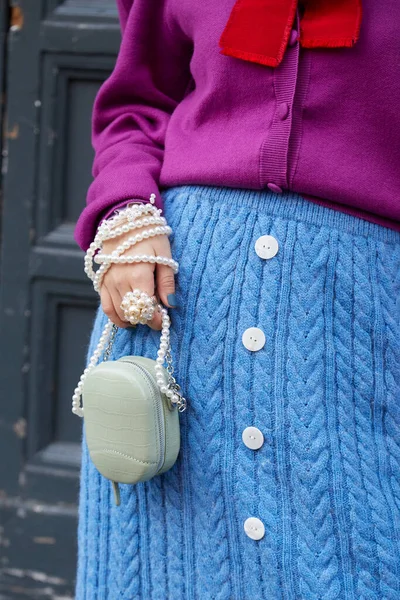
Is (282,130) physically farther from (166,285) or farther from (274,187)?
(166,285)

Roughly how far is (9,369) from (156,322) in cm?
94

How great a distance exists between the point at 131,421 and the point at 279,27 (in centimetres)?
55

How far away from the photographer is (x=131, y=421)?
895 mm

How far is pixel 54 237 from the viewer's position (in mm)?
1756

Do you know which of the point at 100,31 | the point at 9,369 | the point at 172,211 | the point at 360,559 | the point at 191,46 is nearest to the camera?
the point at 360,559

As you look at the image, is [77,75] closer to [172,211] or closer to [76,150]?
[76,150]

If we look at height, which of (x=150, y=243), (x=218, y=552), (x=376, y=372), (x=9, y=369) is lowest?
(x=9, y=369)

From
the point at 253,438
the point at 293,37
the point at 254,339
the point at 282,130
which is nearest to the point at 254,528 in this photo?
the point at 253,438

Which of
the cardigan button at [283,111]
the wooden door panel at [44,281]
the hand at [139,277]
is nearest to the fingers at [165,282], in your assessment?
the hand at [139,277]

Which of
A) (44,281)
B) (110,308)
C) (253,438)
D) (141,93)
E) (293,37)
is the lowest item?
(44,281)

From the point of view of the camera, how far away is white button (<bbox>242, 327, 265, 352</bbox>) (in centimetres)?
91

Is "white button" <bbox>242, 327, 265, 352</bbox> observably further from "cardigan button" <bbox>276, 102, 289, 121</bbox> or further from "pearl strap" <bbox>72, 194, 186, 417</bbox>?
"cardigan button" <bbox>276, 102, 289, 121</bbox>

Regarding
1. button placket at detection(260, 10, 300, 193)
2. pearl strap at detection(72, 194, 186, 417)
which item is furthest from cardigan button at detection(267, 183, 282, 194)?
pearl strap at detection(72, 194, 186, 417)

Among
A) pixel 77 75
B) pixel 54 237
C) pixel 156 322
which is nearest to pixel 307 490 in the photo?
pixel 156 322
